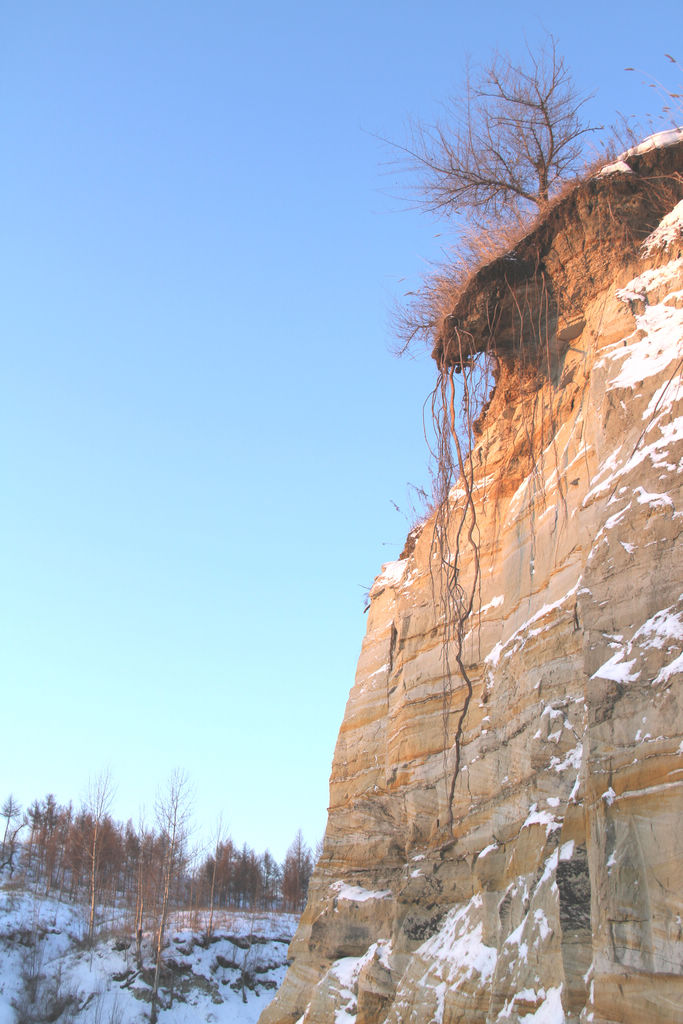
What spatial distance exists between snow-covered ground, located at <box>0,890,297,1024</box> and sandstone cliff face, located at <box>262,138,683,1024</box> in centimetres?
2504

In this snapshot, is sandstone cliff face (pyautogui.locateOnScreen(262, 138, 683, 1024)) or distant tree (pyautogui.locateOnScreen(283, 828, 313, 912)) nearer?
sandstone cliff face (pyautogui.locateOnScreen(262, 138, 683, 1024))

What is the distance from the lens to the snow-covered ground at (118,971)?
31.2m

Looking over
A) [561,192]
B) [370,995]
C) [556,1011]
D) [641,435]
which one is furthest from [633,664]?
[370,995]

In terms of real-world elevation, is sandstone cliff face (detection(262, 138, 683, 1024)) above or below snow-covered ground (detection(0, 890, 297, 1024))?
above

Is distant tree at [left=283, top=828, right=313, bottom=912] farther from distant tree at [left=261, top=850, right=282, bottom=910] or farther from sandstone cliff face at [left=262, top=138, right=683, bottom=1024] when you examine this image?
sandstone cliff face at [left=262, top=138, right=683, bottom=1024]

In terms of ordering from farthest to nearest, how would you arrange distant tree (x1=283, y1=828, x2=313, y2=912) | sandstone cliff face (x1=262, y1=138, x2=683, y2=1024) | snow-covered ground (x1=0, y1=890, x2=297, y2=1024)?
1. distant tree (x1=283, y1=828, x2=313, y2=912)
2. snow-covered ground (x1=0, y1=890, x2=297, y2=1024)
3. sandstone cliff face (x1=262, y1=138, x2=683, y2=1024)

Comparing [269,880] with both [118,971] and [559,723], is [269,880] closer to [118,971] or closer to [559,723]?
[118,971]

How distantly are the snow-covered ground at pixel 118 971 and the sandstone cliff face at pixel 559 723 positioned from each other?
986 inches

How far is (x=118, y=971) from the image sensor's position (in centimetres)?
3378

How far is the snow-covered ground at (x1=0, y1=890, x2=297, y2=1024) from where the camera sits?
102 feet

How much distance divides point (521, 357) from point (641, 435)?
2.86 metres

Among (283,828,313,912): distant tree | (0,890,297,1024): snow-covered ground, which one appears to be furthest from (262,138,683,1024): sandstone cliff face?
(283,828,313,912): distant tree

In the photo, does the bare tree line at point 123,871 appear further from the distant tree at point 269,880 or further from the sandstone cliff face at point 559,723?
A: the sandstone cliff face at point 559,723

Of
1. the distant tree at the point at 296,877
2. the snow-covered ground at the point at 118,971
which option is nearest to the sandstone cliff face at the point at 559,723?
the snow-covered ground at the point at 118,971
